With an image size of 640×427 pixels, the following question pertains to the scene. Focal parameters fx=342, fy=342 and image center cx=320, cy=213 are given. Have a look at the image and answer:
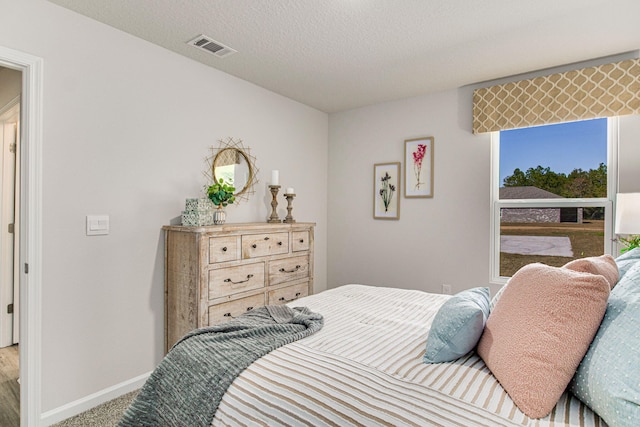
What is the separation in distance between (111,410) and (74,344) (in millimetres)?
499

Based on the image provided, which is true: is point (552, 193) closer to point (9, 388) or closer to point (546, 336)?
point (546, 336)

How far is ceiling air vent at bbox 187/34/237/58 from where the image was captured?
97.4 inches

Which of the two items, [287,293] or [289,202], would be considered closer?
[287,293]

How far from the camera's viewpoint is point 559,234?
122 inches

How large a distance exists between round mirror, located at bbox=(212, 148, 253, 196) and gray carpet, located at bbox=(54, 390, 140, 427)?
5.93ft

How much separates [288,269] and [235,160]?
3.74ft

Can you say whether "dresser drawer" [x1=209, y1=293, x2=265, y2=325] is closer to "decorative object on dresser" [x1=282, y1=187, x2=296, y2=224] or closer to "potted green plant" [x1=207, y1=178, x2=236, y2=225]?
"potted green plant" [x1=207, y1=178, x2=236, y2=225]

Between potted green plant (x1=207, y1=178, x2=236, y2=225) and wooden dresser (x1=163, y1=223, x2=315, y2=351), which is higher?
potted green plant (x1=207, y1=178, x2=236, y2=225)

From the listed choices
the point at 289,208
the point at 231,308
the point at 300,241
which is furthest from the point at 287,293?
the point at 289,208

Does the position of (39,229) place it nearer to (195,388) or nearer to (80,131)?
(80,131)

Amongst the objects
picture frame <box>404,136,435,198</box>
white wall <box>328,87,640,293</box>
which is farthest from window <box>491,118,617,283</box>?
picture frame <box>404,136,435,198</box>

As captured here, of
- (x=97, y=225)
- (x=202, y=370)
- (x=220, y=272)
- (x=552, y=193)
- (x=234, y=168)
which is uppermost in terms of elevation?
(x=234, y=168)

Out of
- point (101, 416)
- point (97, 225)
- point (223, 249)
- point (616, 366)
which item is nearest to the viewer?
point (616, 366)

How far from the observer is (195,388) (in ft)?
4.10
